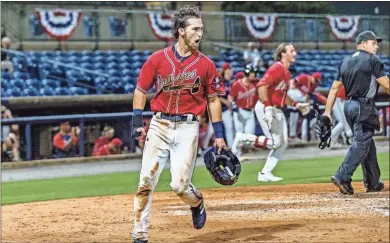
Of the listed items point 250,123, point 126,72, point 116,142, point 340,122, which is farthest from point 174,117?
point 126,72

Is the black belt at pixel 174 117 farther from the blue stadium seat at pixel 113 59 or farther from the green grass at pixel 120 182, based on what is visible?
the blue stadium seat at pixel 113 59

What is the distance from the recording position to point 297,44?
25891 mm

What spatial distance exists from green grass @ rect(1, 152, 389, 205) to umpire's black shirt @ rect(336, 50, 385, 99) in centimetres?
264

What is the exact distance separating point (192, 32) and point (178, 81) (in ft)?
1.32

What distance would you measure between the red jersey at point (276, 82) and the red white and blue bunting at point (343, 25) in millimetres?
14657

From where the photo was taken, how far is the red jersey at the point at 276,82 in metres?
12.0

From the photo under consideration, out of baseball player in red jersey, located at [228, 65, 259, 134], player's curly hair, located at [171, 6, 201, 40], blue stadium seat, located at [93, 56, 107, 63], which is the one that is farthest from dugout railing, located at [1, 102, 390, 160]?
player's curly hair, located at [171, 6, 201, 40]

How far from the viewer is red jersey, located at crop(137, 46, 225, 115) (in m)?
6.92

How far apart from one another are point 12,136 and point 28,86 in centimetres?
333

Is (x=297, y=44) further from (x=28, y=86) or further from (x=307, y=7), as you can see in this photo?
(x=28, y=86)

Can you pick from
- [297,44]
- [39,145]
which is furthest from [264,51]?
[39,145]

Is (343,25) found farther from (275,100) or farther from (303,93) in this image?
(275,100)

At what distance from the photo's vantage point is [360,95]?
32.4ft

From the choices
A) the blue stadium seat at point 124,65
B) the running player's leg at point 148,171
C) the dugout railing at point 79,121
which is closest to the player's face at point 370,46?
the running player's leg at point 148,171
